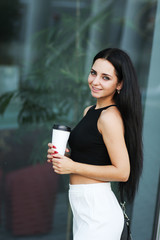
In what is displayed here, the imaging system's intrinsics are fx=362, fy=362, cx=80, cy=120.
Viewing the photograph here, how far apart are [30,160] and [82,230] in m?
1.68

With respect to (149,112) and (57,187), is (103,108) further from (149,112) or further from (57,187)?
(57,187)

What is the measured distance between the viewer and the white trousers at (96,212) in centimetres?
147

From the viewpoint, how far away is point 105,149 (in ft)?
4.84

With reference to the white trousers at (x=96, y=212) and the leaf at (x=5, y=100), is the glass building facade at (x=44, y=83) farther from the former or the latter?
the white trousers at (x=96, y=212)

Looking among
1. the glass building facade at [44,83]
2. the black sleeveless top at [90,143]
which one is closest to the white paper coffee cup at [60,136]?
the black sleeveless top at [90,143]

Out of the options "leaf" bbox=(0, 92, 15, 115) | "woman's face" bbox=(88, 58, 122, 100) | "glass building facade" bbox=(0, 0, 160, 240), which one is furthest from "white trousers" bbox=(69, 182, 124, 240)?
"leaf" bbox=(0, 92, 15, 115)

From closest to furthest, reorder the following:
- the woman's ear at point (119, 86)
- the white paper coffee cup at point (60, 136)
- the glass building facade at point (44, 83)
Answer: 1. the white paper coffee cup at point (60, 136)
2. the woman's ear at point (119, 86)
3. the glass building facade at point (44, 83)

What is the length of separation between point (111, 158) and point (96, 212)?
240 mm

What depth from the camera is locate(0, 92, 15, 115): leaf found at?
311 centimetres

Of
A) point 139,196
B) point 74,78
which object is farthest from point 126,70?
point 74,78

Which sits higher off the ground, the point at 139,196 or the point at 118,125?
the point at 118,125

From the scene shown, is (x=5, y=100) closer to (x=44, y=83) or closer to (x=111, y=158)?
(x=44, y=83)

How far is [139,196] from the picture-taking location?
6.71ft

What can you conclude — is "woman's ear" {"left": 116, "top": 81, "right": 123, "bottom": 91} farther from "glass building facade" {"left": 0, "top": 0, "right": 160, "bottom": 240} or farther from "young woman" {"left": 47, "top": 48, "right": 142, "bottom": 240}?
"glass building facade" {"left": 0, "top": 0, "right": 160, "bottom": 240}
